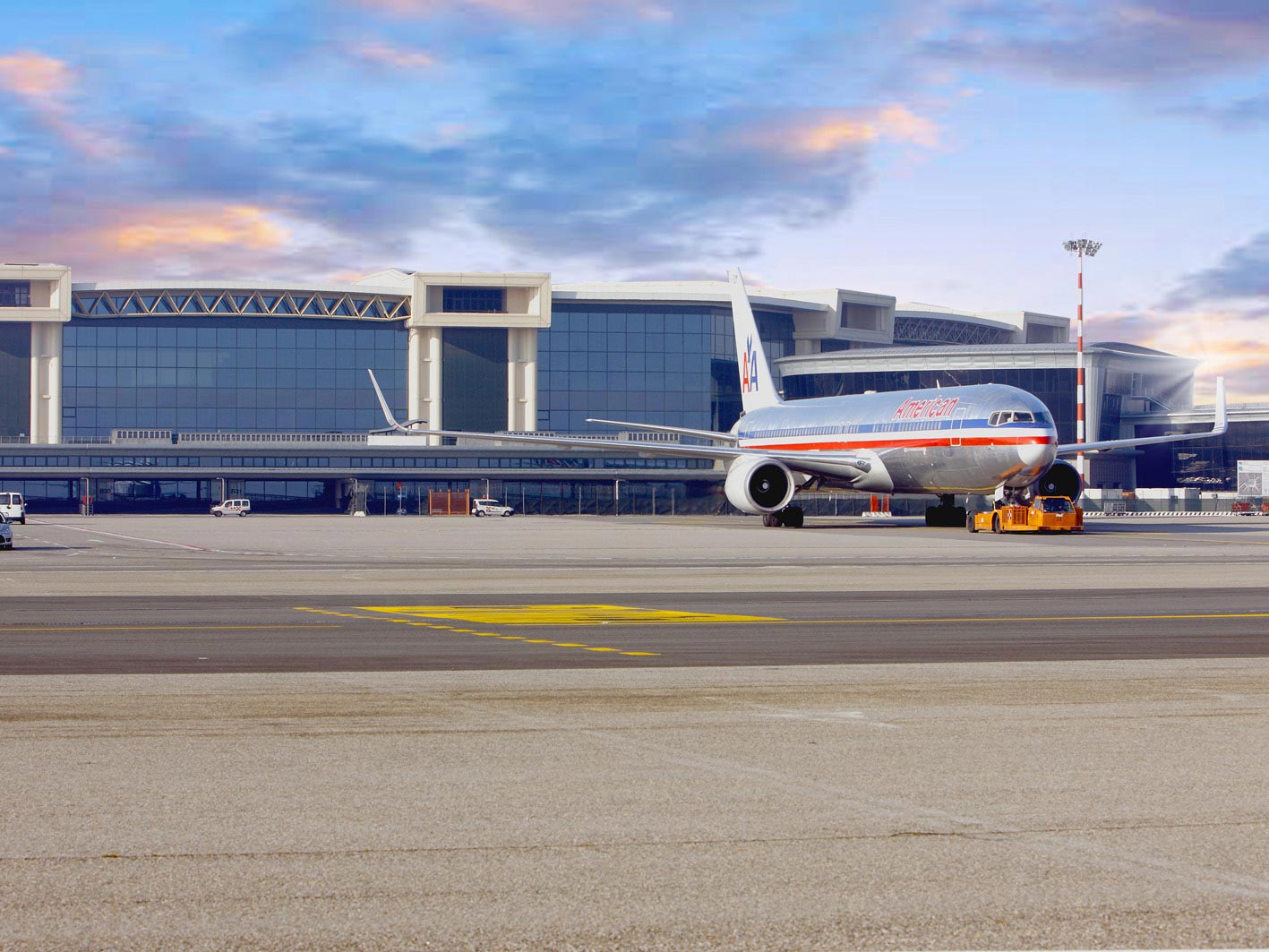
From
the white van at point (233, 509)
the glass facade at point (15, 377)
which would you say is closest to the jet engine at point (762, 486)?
the white van at point (233, 509)

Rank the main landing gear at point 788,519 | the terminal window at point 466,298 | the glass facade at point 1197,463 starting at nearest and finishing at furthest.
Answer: the main landing gear at point 788,519 → the terminal window at point 466,298 → the glass facade at point 1197,463

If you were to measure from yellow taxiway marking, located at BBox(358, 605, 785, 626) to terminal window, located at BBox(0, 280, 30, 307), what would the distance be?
384ft

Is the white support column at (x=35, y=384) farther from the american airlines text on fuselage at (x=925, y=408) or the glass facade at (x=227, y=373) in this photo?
the american airlines text on fuselage at (x=925, y=408)


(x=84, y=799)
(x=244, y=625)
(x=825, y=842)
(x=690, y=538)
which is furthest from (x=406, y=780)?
(x=690, y=538)

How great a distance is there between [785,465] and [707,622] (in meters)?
43.3

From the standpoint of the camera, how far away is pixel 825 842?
735 centimetres

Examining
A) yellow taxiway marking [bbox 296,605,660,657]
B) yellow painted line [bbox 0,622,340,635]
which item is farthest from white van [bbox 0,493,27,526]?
yellow painted line [bbox 0,622,340,635]

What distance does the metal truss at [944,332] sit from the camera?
504ft

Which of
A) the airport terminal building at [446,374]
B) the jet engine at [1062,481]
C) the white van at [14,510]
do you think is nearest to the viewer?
the jet engine at [1062,481]

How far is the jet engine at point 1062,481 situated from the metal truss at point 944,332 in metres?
A: 96.6

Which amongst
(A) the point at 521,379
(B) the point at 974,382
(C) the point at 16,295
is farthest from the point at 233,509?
(B) the point at 974,382

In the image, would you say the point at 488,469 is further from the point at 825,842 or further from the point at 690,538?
the point at 825,842

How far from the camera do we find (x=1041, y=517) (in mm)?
53781

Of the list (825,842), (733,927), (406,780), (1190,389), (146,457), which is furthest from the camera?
(1190,389)
